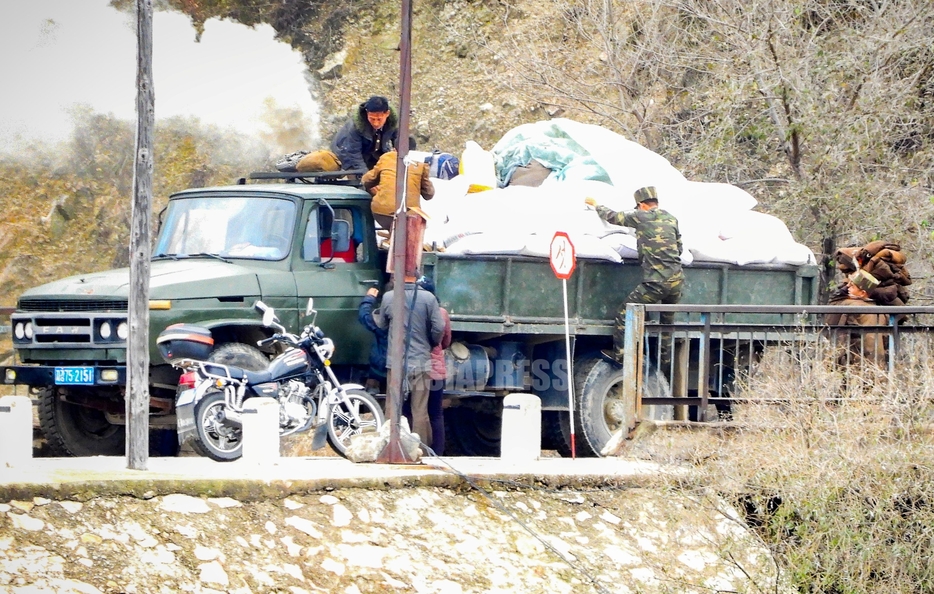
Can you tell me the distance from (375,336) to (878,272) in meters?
4.63

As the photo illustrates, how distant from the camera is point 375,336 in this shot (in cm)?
1110

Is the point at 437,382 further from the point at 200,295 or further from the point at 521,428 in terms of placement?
the point at 200,295

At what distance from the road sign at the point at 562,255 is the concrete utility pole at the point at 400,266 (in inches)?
63.4

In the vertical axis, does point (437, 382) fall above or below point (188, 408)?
above

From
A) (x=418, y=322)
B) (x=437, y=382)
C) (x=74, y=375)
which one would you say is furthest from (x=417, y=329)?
(x=74, y=375)

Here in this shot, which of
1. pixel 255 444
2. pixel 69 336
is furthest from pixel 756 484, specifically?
pixel 69 336

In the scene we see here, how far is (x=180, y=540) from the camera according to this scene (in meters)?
7.82

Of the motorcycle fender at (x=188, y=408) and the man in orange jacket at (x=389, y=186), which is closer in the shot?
the motorcycle fender at (x=188, y=408)

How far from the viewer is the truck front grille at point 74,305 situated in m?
10.1

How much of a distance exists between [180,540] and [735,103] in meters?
10.0

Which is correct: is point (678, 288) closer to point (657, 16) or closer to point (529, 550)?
point (529, 550)

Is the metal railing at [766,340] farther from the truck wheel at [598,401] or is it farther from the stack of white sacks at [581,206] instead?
the stack of white sacks at [581,206]

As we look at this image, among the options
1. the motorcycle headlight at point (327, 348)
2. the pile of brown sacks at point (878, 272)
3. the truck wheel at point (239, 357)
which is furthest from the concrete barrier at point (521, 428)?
the pile of brown sacks at point (878, 272)

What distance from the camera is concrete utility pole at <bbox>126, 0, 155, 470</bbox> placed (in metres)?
8.93
